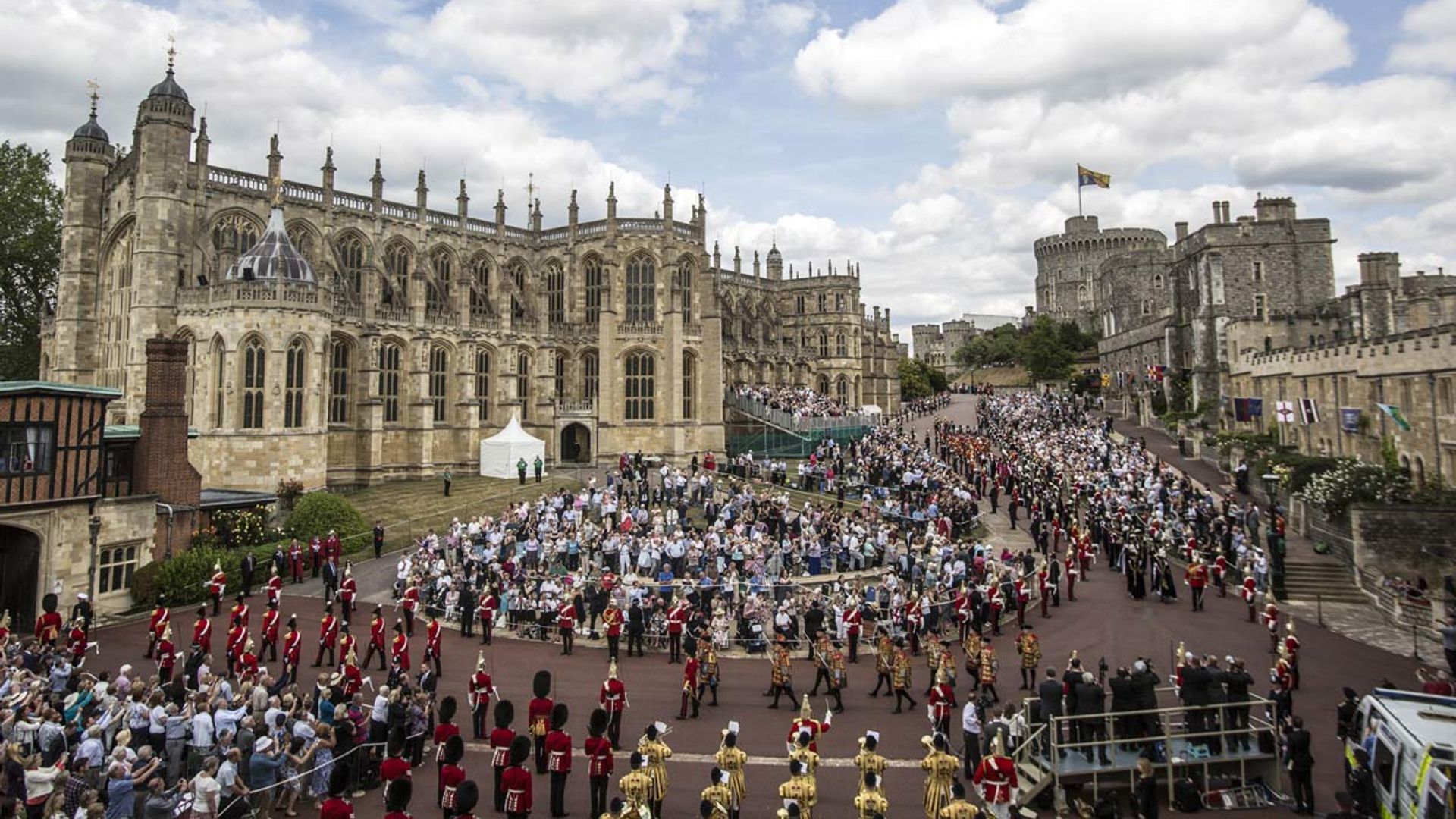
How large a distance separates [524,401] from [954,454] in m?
26.1

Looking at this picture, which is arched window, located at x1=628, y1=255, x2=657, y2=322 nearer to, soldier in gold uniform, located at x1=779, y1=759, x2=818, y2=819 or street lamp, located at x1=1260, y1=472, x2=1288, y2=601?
street lamp, located at x1=1260, y1=472, x2=1288, y2=601

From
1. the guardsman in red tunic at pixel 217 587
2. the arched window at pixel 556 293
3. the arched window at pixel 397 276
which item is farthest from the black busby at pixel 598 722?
the arched window at pixel 556 293

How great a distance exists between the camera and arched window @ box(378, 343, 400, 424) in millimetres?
44125

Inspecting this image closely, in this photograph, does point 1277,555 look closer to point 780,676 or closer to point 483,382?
point 780,676

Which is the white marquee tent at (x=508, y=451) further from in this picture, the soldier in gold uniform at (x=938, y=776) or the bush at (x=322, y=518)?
the soldier in gold uniform at (x=938, y=776)

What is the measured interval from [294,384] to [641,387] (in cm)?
1964

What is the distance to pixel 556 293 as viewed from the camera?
5394 cm

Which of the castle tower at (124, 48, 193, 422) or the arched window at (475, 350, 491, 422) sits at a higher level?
the castle tower at (124, 48, 193, 422)

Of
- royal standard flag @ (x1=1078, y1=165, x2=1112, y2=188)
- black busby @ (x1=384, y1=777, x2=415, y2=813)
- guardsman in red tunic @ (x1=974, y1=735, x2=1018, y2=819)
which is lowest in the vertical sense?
guardsman in red tunic @ (x1=974, y1=735, x2=1018, y2=819)

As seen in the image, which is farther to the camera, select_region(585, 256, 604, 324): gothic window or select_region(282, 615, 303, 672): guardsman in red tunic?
select_region(585, 256, 604, 324): gothic window

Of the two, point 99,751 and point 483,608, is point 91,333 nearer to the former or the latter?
point 483,608

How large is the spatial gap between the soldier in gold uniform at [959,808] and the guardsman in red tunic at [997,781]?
78cm

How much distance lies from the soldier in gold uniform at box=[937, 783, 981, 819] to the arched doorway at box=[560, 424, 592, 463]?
138 ft

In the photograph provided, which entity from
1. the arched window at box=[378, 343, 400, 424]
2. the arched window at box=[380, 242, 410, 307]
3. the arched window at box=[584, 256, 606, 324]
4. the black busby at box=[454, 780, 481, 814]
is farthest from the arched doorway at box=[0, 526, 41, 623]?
the arched window at box=[584, 256, 606, 324]
